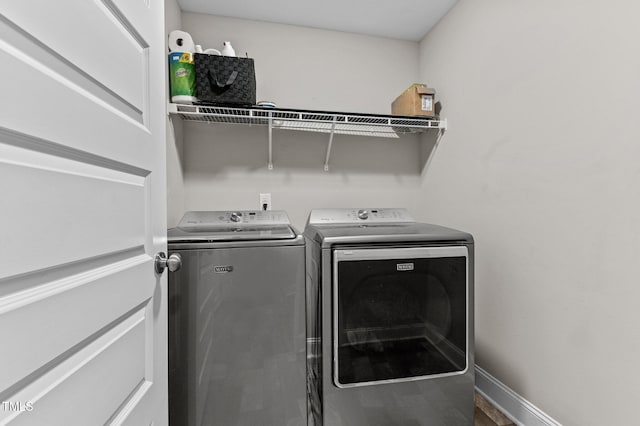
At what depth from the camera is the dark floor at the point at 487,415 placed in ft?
5.15

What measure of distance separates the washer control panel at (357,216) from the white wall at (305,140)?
0.30 meters

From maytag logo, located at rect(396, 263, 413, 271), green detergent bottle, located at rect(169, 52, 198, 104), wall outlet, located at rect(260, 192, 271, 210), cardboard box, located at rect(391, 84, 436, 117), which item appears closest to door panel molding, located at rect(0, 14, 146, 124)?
green detergent bottle, located at rect(169, 52, 198, 104)

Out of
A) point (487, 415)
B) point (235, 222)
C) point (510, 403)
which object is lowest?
point (487, 415)

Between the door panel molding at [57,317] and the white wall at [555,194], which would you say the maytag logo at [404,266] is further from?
the door panel molding at [57,317]

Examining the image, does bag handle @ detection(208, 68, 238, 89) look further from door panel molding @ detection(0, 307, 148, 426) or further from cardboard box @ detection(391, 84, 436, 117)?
door panel molding @ detection(0, 307, 148, 426)

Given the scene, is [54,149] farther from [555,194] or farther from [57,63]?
[555,194]

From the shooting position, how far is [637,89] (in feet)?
3.43

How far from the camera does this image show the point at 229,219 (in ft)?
6.04

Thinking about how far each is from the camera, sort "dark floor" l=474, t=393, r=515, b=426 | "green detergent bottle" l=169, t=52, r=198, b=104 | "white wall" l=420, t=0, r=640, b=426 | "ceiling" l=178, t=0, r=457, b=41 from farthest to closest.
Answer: "ceiling" l=178, t=0, r=457, b=41 → "green detergent bottle" l=169, t=52, r=198, b=104 → "dark floor" l=474, t=393, r=515, b=426 → "white wall" l=420, t=0, r=640, b=426

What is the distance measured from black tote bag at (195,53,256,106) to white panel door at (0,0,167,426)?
80 centimetres

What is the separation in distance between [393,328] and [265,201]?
1241 mm

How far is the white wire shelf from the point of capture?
71.6 inches

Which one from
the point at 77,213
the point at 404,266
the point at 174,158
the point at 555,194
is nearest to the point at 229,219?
the point at 174,158

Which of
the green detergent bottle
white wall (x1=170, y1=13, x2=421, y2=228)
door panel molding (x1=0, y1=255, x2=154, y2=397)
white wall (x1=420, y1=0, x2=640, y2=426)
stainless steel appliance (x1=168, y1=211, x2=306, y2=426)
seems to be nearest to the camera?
door panel molding (x1=0, y1=255, x2=154, y2=397)
